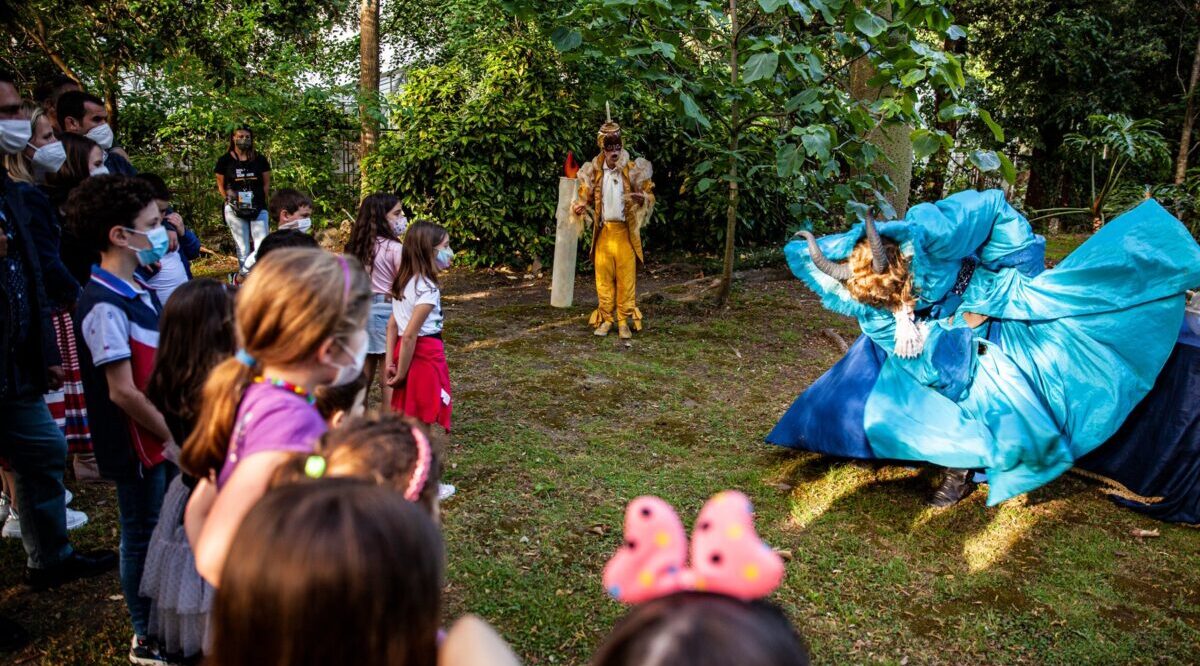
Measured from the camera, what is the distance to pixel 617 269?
6.95 meters

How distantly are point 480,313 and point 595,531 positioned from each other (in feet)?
14.4

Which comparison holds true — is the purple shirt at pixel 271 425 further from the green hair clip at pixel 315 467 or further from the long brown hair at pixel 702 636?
the long brown hair at pixel 702 636

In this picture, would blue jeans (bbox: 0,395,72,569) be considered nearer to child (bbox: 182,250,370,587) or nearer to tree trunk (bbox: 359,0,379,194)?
child (bbox: 182,250,370,587)

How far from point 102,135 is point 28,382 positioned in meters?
2.06

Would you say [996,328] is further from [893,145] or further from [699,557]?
[893,145]

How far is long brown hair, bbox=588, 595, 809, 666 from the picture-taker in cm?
91

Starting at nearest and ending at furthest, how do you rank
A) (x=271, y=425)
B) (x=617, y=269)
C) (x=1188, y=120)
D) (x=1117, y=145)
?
(x=271, y=425), (x=617, y=269), (x=1117, y=145), (x=1188, y=120)

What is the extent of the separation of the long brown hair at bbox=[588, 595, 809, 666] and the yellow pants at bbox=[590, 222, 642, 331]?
5.99m

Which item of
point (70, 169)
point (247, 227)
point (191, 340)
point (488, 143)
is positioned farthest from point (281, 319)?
point (488, 143)

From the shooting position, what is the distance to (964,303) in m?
4.03

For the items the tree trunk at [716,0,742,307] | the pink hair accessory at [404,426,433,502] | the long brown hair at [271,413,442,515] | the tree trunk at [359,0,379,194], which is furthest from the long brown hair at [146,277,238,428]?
the tree trunk at [359,0,379,194]

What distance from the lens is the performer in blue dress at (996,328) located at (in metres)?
3.64

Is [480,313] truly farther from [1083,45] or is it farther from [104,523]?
[1083,45]

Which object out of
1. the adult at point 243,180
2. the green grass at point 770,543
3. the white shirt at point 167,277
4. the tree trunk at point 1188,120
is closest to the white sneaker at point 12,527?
Result: the green grass at point 770,543
